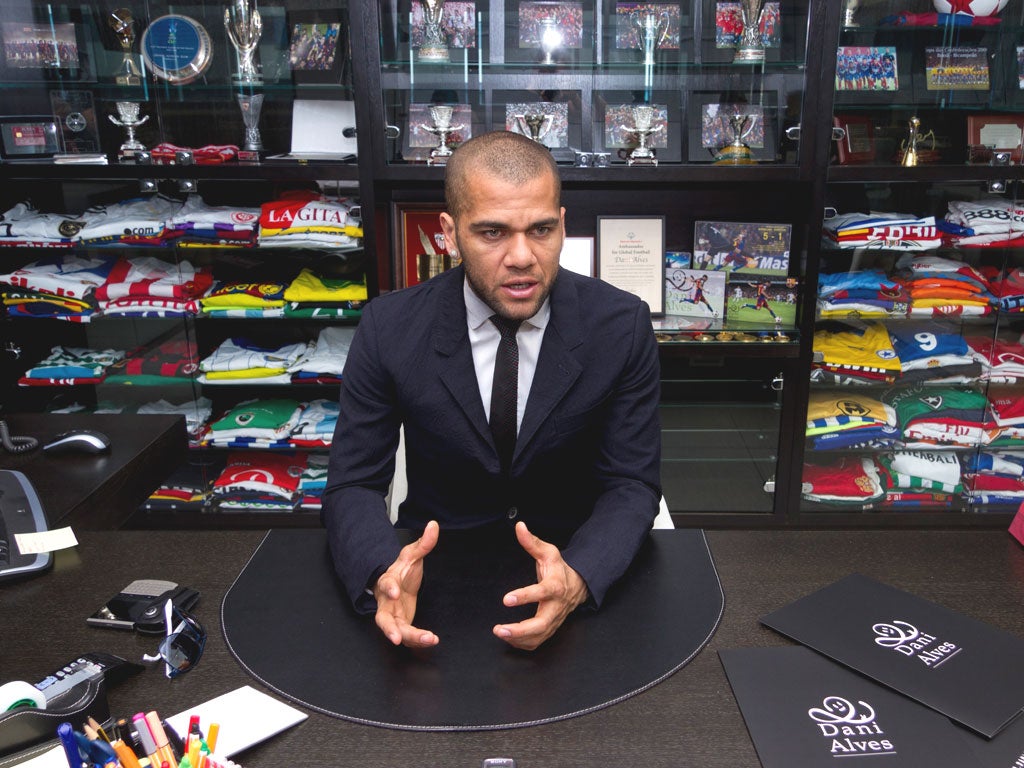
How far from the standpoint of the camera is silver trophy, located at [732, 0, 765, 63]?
2.86 m

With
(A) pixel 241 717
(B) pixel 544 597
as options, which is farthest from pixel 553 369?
(A) pixel 241 717

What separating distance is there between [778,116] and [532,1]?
95cm

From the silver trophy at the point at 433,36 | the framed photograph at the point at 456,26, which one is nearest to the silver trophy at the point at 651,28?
the framed photograph at the point at 456,26

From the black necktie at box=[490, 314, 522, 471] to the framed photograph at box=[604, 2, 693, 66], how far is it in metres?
1.77

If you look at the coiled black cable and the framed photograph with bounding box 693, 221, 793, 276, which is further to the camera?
the framed photograph with bounding box 693, 221, 793, 276

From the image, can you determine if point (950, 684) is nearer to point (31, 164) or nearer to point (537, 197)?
point (537, 197)

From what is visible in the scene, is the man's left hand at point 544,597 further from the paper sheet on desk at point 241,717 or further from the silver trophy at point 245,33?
the silver trophy at point 245,33

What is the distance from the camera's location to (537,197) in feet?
4.99

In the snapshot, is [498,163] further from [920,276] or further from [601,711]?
[920,276]

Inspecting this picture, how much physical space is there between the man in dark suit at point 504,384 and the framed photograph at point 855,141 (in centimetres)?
166

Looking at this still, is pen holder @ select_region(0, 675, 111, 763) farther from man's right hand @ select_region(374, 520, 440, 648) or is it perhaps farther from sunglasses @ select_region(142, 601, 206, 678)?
man's right hand @ select_region(374, 520, 440, 648)

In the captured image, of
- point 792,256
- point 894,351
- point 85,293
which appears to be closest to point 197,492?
point 85,293

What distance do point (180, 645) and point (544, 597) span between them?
480 millimetres

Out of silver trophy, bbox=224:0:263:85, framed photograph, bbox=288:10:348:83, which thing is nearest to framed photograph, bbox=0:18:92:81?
silver trophy, bbox=224:0:263:85
